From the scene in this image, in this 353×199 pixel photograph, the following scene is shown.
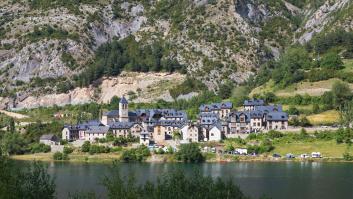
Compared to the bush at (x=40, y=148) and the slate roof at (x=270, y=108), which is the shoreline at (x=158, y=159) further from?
the slate roof at (x=270, y=108)

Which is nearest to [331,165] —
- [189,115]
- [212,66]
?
[189,115]

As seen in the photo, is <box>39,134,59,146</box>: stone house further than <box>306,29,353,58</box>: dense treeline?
No

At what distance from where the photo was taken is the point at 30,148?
4483 inches

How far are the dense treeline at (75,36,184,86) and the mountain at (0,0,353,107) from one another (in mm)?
251

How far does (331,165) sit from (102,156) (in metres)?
35.9

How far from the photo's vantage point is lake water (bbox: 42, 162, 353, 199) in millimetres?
63209

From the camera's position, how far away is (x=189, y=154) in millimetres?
97125

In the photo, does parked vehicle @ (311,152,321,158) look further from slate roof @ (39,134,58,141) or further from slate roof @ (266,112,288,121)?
slate roof @ (39,134,58,141)

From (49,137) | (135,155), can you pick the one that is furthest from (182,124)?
(49,137)

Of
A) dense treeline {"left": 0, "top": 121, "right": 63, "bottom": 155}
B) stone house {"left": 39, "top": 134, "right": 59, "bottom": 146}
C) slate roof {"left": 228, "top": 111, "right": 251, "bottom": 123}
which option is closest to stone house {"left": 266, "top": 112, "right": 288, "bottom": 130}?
slate roof {"left": 228, "top": 111, "right": 251, "bottom": 123}

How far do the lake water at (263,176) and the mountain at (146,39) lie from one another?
66.4 m

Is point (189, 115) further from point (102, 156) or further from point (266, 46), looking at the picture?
point (266, 46)

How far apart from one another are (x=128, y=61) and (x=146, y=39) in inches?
461

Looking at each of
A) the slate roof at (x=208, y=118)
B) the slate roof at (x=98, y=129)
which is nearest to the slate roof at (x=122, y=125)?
the slate roof at (x=98, y=129)
